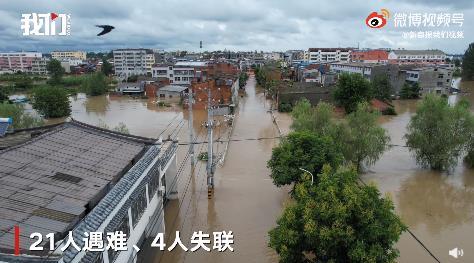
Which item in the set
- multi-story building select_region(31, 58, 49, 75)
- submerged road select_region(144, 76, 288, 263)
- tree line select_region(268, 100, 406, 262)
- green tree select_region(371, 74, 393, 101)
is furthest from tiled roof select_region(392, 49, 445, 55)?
tree line select_region(268, 100, 406, 262)

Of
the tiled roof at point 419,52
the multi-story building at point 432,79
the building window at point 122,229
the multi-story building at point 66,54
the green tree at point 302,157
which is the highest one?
the multi-story building at point 66,54

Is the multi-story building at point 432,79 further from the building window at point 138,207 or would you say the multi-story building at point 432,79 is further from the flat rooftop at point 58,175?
the building window at point 138,207

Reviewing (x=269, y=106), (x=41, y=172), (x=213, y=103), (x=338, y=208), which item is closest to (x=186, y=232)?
(x=41, y=172)

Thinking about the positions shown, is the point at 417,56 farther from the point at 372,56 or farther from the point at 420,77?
the point at 420,77

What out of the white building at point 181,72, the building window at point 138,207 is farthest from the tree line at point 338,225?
the white building at point 181,72

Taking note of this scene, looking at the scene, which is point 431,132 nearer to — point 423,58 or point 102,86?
point 102,86

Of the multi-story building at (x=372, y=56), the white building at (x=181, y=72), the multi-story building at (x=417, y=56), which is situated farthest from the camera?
the multi-story building at (x=417, y=56)

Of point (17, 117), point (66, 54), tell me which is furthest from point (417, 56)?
point (66, 54)
